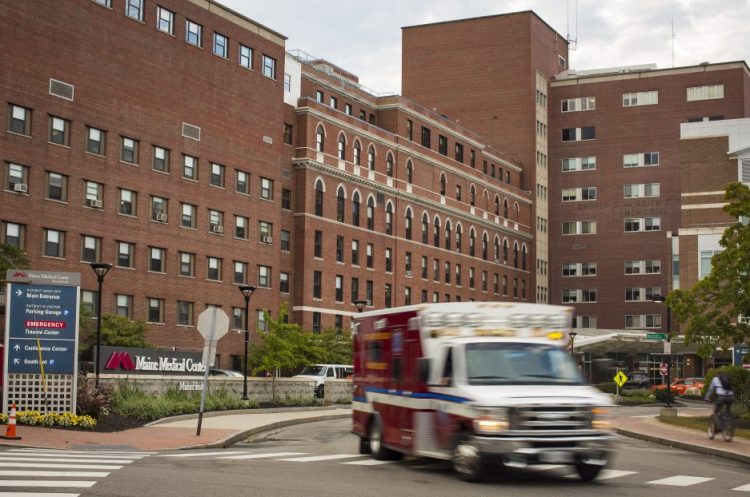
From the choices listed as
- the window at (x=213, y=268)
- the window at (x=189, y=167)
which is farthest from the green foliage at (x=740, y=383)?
the window at (x=189, y=167)

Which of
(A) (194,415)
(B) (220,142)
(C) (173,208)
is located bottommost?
(A) (194,415)

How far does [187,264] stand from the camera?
66.5 m

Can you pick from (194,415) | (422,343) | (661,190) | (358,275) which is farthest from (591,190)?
(422,343)

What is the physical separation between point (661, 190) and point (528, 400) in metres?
97.3

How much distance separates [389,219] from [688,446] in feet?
190

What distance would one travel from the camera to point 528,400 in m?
16.5

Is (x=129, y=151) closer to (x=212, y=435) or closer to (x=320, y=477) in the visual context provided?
(x=212, y=435)

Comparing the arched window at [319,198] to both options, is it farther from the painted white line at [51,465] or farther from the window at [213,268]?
the painted white line at [51,465]

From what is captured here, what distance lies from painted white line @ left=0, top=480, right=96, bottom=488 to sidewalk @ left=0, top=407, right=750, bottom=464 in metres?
8.07

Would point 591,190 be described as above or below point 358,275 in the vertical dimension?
above

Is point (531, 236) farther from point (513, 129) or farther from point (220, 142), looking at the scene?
point (220, 142)

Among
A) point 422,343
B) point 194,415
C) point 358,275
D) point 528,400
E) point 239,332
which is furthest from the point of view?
point 358,275

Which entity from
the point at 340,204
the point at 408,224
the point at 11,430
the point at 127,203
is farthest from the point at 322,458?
the point at 408,224

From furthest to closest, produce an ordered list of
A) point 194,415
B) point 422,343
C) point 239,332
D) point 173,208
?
point 239,332
point 173,208
point 194,415
point 422,343
